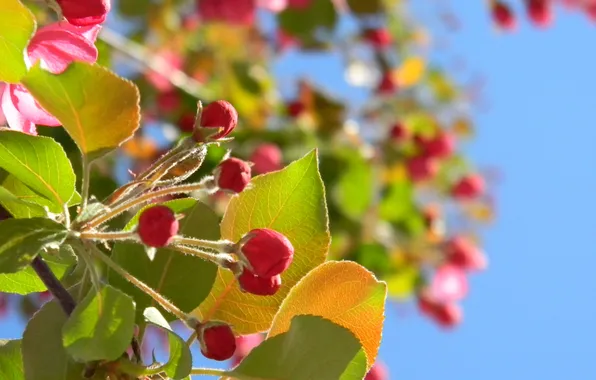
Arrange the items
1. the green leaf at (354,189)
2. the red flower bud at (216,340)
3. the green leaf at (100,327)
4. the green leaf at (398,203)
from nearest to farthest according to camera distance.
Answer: the green leaf at (100,327) < the red flower bud at (216,340) < the green leaf at (354,189) < the green leaf at (398,203)

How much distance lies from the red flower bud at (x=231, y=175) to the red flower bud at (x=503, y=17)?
2.44 meters

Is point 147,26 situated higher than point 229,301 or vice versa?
point 229,301

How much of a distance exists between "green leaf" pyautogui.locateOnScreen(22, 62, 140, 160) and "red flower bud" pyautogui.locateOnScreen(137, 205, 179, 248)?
0.19 feet

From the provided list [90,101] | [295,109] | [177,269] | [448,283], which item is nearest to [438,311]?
[448,283]

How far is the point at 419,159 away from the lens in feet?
8.55

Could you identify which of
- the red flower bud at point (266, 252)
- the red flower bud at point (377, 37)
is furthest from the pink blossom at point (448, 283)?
the red flower bud at point (266, 252)

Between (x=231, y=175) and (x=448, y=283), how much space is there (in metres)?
2.14

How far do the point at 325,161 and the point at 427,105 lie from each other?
30.3 inches

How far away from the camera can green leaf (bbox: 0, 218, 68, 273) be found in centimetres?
55

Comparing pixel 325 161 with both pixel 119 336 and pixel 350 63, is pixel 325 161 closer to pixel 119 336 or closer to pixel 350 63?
pixel 350 63

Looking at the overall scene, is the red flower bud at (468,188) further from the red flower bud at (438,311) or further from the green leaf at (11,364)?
the green leaf at (11,364)

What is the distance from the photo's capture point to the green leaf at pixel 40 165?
624 millimetres

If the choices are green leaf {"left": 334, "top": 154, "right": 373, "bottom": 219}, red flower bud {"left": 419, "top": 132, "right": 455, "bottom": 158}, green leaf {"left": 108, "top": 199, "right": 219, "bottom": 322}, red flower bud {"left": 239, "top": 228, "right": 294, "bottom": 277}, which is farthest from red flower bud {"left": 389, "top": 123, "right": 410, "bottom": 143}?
red flower bud {"left": 239, "top": 228, "right": 294, "bottom": 277}

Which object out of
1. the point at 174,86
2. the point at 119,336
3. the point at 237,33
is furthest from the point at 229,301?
the point at 237,33
